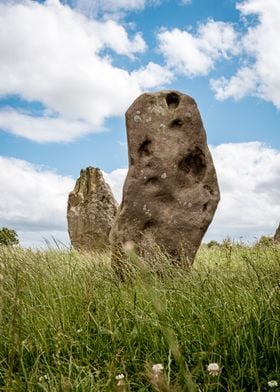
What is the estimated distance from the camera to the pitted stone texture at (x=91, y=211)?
53.4 feet

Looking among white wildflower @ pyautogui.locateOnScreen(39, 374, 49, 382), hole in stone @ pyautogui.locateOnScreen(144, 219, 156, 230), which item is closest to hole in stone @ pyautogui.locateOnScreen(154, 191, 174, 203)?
hole in stone @ pyautogui.locateOnScreen(144, 219, 156, 230)

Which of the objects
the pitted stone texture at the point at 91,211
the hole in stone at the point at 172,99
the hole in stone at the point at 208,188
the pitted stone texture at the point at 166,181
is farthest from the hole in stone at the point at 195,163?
the pitted stone texture at the point at 91,211

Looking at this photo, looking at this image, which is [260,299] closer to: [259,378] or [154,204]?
[259,378]

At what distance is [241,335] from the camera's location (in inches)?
144

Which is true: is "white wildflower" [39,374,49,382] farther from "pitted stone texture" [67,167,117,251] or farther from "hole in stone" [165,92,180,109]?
"pitted stone texture" [67,167,117,251]

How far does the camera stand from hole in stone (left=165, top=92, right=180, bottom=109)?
8.91 meters

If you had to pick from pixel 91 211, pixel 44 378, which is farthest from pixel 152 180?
pixel 91 211

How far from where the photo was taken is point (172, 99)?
8977 mm

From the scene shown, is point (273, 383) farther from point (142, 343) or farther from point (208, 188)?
point (208, 188)

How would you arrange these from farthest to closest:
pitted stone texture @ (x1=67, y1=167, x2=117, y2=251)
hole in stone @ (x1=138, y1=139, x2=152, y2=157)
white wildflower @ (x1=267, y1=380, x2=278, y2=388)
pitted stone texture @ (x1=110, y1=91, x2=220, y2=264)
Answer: pitted stone texture @ (x1=67, y1=167, x2=117, y2=251) < hole in stone @ (x1=138, y1=139, x2=152, y2=157) < pitted stone texture @ (x1=110, y1=91, x2=220, y2=264) < white wildflower @ (x1=267, y1=380, x2=278, y2=388)

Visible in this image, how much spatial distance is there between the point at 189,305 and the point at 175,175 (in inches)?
164

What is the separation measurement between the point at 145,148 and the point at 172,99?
121 cm

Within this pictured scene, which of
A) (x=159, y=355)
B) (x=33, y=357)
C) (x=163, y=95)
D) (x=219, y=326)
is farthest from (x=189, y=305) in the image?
(x=163, y=95)

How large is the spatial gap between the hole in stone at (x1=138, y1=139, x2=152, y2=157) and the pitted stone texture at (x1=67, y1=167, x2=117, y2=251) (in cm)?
776
